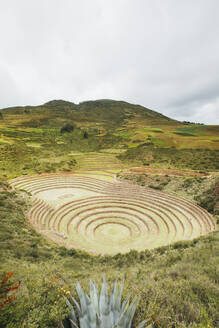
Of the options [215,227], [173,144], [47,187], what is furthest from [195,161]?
[47,187]

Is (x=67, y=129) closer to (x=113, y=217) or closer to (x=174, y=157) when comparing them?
(x=174, y=157)

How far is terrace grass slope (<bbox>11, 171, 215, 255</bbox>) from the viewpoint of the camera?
14203 mm

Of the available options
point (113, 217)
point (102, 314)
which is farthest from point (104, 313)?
point (113, 217)

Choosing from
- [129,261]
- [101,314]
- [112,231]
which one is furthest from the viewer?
[112,231]

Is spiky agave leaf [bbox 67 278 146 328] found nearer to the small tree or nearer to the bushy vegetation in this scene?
the bushy vegetation

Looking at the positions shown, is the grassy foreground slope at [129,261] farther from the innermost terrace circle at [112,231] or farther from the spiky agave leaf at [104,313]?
the innermost terrace circle at [112,231]

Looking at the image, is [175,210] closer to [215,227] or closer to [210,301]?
[215,227]

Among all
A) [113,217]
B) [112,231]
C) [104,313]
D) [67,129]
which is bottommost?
[112,231]

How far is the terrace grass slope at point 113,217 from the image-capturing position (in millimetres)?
14203

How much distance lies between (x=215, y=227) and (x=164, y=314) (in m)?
14.2

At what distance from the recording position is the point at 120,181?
27.3 metres

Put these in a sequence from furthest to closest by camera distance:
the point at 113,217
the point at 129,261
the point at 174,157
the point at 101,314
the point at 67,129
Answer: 1. the point at 67,129
2. the point at 174,157
3. the point at 113,217
4. the point at 129,261
5. the point at 101,314

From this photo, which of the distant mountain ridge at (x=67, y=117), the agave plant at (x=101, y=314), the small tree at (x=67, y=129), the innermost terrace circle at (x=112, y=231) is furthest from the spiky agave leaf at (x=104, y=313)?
the distant mountain ridge at (x=67, y=117)

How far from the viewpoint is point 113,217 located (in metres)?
18.5
